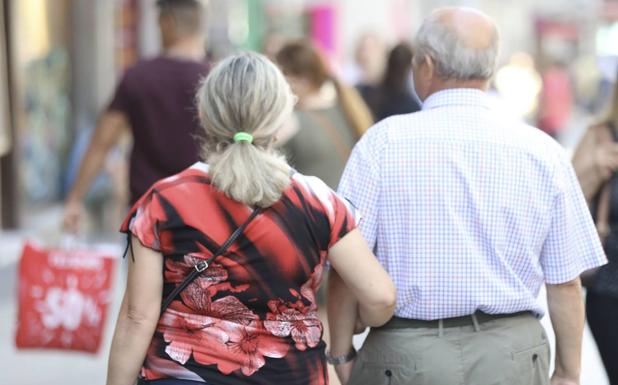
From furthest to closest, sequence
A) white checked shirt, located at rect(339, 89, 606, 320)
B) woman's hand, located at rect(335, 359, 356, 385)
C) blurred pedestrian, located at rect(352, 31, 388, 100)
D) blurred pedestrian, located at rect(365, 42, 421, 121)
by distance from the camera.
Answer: blurred pedestrian, located at rect(352, 31, 388, 100)
blurred pedestrian, located at rect(365, 42, 421, 121)
woman's hand, located at rect(335, 359, 356, 385)
white checked shirt, located at rect(339, 89, 606, 320)

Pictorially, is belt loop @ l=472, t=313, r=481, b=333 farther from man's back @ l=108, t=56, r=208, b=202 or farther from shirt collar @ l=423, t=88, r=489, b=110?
man's back @ l=108, t=56, r=208, b=202

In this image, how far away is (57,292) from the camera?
521 centimetres

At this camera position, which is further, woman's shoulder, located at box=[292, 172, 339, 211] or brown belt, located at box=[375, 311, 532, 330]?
brown belt, located at box=[375, 311, 532, 330]

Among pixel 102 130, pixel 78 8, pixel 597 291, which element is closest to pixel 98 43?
pixel 78 8

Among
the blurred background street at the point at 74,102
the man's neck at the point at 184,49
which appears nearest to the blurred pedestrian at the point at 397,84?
the blurred background street at the point at 74,102

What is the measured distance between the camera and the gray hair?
367 centimetres

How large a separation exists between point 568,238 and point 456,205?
15.2 inches

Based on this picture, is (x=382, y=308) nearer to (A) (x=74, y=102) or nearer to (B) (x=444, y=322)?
(B) (x=444, y=322)

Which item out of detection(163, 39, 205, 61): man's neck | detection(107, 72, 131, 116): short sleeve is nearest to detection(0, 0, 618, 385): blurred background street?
detection(107, 72, 131, 116): short sleeve

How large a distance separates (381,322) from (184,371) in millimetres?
591

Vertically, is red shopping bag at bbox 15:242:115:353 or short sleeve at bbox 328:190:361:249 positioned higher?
short sleeve at bbox 328:190:361:249

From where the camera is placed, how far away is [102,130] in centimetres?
588

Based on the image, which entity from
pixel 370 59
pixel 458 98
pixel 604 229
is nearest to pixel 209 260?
pixel 458 98

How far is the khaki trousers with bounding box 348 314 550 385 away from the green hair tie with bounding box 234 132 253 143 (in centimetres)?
76
